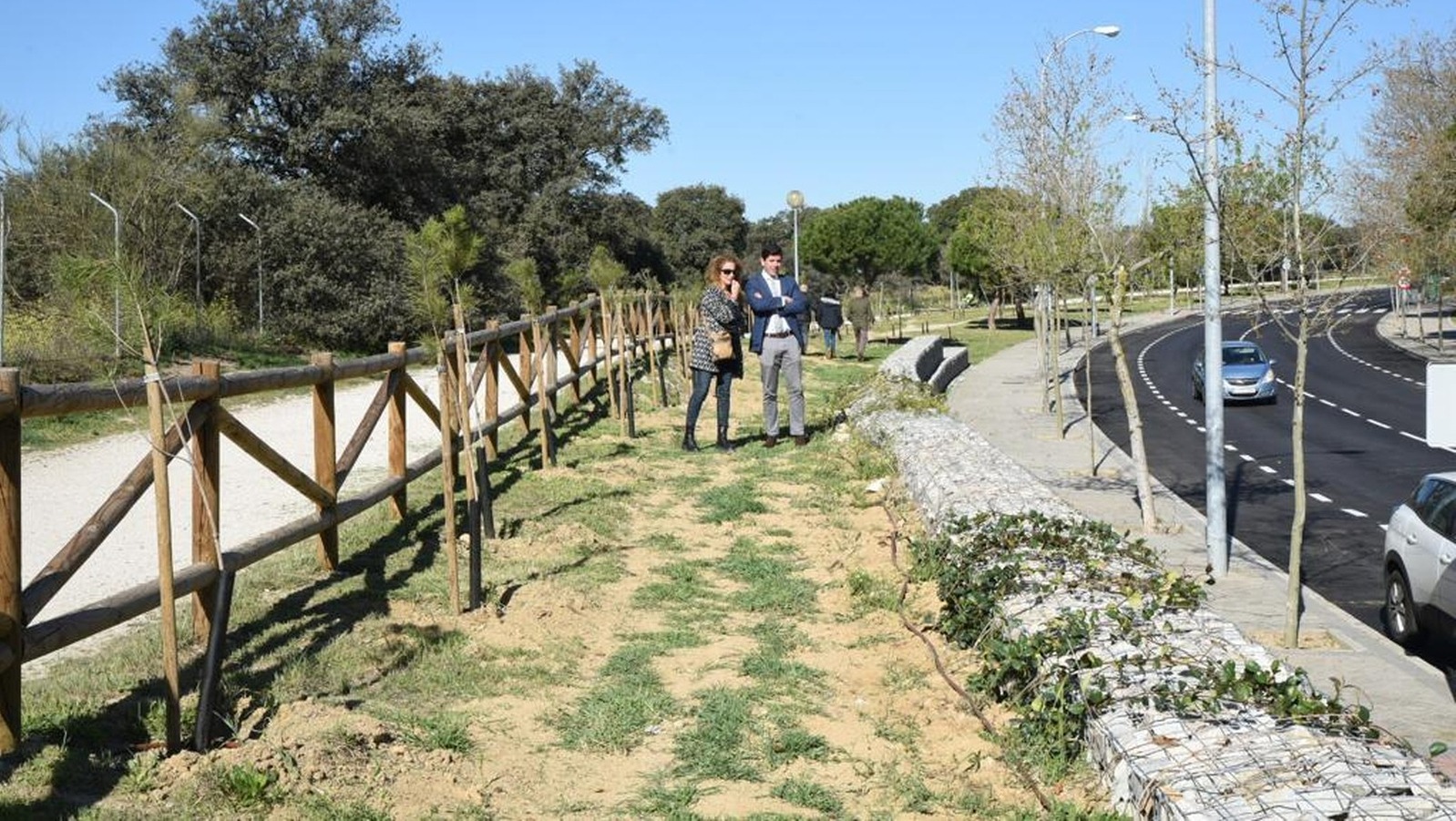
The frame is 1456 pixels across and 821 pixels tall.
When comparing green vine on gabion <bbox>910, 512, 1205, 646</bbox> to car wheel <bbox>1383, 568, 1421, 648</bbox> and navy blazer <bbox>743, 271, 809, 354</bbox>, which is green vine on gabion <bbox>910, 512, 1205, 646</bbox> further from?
navy blazer <bbox>743, 271, 809, 354</bbox>

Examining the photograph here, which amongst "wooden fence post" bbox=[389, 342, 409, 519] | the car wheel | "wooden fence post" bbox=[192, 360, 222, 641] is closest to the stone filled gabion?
the car wheel

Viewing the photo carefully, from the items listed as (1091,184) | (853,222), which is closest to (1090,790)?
(1091,184)

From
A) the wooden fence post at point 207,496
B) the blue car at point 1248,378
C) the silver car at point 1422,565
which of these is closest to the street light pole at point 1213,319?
the silver car at point 1422,565

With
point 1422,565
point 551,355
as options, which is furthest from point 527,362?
point 1422,565

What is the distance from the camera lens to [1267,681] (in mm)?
5695

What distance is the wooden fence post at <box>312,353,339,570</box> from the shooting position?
340 inches

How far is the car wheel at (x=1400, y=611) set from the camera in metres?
10.2

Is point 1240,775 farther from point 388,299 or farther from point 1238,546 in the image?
point 388,299

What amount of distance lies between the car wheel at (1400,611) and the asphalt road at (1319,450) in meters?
0.51

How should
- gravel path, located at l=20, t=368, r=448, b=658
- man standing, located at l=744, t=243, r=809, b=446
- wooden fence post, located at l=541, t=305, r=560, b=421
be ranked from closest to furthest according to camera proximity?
gravel path, located at l=20, t=368, r=448, b=658 < man standing, located at l=744, t=243, r=809, b=446 < wooden fence post, located at l=541, t=305, r=560, b=421

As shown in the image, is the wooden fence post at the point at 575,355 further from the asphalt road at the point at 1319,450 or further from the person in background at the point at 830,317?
the person in background at the point at 830,317

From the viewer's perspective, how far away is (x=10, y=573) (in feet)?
16.6

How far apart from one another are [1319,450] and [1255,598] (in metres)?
12.4

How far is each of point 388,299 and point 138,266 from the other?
26.8 metres
